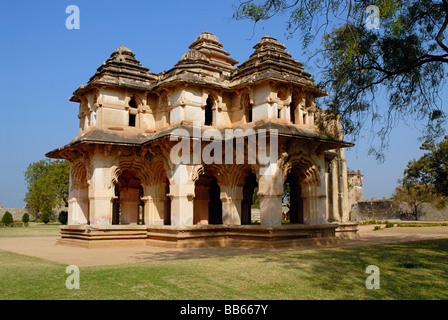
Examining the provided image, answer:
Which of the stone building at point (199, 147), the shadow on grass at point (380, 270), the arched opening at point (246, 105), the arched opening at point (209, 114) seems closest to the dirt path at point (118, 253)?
the stone building at point (199, 147)

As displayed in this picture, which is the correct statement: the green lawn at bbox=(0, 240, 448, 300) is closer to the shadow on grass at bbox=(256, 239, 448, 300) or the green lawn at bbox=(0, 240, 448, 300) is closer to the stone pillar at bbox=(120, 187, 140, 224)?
the shadow on grass at bbox=(256, 239, 448, 300)

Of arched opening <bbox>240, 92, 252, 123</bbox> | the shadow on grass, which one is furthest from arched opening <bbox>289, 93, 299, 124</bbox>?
the shadow on grass

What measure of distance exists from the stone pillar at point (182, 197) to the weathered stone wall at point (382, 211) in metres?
32.8

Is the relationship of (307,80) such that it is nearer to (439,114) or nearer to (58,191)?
(439,114)

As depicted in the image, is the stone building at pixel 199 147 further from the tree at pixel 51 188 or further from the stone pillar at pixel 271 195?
the tree at pixel 51 188

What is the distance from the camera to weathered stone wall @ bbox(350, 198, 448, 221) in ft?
137

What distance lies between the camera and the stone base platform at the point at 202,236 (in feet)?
49.0

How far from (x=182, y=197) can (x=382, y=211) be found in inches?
1328

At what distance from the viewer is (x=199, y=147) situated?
16.0m

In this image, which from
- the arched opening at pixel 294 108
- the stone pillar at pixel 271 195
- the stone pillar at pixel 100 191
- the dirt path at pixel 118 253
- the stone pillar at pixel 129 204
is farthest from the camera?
the stone pillar at pixel 129 204

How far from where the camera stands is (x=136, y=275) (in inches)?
309

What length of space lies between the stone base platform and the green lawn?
14.2ft

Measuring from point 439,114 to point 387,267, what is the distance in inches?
207
